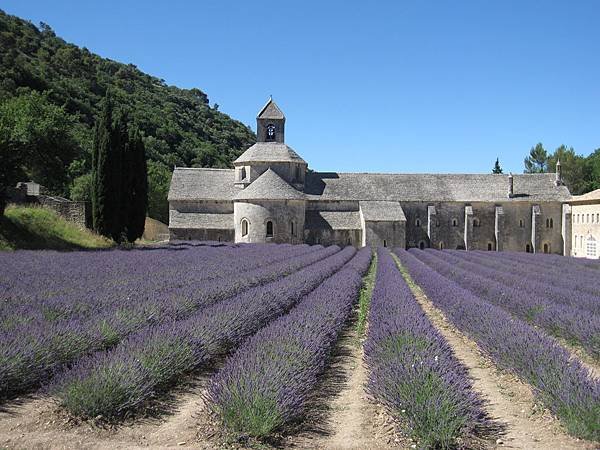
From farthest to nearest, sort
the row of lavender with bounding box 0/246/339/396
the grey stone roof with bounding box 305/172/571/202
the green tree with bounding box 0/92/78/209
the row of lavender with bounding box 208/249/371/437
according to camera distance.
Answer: the grey stone roof with bounding box 305/172/571/202
the green tree with bounding box 0/92/78/209
the row of lavender with bounding box 0/246/339/396
the row of lavender with bounding box 208/249/371/437

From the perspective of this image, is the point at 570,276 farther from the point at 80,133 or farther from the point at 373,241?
the point at 80,133

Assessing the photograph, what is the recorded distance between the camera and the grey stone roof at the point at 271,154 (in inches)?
1731

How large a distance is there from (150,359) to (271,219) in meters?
34.2

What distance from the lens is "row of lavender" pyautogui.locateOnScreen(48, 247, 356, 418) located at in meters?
5.48

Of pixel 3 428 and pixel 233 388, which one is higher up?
pixel 233 388

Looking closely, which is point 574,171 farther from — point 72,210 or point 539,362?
point 539,362

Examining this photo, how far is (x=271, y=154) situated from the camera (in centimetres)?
4441

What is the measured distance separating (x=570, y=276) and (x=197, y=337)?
15919mm

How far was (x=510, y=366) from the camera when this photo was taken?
7824 mm

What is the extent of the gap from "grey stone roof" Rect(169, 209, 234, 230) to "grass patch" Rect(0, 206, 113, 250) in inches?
518

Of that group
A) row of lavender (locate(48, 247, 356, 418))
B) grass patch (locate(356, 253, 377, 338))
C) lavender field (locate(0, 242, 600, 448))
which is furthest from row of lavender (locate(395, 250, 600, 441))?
row of lavender (locate(48, 247, 356, 418))

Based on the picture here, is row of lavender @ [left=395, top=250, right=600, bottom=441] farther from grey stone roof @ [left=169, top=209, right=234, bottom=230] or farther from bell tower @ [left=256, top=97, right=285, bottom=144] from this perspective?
bell tower @ [left=256, top=97, right=285, bottom=144]

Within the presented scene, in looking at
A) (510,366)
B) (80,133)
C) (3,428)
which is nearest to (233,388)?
(3,428)

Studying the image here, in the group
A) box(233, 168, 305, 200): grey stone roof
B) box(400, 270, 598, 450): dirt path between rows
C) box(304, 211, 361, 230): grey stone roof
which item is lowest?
box(400, 270, 598, 450): dirt path between rows
